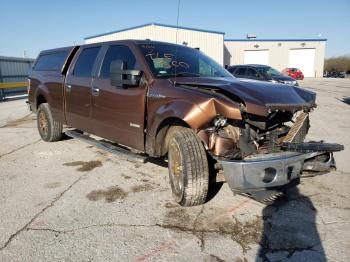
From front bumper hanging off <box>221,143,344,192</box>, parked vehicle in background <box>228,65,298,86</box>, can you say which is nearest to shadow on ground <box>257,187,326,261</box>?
front bumper hanging off <box>221,143,344,192</box>

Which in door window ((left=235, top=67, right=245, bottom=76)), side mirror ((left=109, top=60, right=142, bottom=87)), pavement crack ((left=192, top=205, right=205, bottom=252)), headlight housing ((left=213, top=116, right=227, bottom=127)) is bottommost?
pavement crack ((left=192, top=205, right=205, bottom=252))

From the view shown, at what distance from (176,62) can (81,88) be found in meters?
1.83

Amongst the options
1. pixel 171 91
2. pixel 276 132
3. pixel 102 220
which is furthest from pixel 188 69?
pixel 102 220

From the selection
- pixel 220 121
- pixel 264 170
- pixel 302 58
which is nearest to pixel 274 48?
pixel 302 58

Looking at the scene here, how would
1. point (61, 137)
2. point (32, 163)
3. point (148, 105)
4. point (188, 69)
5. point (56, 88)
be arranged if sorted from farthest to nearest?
point (61, 137) → point (56, 88) → point (32, 163) → point (188, 69) → point (148, 105)

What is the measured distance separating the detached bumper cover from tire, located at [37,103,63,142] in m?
4.56

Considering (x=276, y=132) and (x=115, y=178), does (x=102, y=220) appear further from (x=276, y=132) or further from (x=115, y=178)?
(x=276, y=132)

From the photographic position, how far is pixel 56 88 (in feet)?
20.4

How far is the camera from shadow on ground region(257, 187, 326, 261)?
284 centimetres

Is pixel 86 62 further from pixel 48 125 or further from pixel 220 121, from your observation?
pixel 220 121

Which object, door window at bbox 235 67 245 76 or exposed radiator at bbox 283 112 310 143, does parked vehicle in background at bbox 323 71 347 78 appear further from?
exposed radiator at bbox 283 112 310 143

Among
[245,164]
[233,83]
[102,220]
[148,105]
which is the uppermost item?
[233,83]

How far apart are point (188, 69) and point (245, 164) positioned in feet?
6.16

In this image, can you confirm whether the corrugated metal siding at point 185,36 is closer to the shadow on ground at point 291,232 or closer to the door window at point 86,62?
the door window at point 86,62
